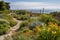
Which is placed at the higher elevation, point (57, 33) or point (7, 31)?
point (57, 33)

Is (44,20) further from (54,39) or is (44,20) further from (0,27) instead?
(54,39)

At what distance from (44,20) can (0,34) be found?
4.16m

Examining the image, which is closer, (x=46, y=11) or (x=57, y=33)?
(x=57, y=33)

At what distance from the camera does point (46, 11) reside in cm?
2834

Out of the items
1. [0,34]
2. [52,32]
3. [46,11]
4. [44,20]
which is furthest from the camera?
[46,11]

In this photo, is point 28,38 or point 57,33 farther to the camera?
point 28,38

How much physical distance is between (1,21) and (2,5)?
14368mm

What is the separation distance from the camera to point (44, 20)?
18562 mm

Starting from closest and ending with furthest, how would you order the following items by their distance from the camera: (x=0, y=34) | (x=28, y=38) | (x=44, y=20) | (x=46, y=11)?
1. (x=28, y=38)
2. (x=0, y=34)
3. (x=44, y=20)
4. (x=46, y=11)

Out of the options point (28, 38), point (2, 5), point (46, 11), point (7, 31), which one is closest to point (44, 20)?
point (7, 31)

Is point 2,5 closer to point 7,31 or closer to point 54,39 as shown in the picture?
point 7,31

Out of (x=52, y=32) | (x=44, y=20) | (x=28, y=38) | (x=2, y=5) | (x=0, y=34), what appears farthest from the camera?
(x=2, y=5)

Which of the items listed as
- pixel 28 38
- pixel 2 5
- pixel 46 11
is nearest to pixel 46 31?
pixel 28 38

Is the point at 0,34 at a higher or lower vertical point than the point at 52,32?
lower
